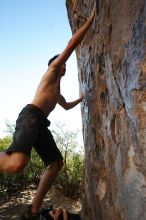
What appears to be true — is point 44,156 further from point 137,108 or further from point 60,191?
point 60,191

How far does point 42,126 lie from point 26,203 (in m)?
6.89

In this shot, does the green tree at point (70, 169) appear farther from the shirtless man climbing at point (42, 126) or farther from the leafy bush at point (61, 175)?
the shirtless man climbing at point (42, 126)

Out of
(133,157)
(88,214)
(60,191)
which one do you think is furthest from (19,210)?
(133,157)

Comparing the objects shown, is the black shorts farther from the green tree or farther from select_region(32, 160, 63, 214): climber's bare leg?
the green tree

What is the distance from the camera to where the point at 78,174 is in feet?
40.8

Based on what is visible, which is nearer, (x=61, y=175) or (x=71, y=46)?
(x=71, y=46)

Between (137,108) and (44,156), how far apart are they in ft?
7.62

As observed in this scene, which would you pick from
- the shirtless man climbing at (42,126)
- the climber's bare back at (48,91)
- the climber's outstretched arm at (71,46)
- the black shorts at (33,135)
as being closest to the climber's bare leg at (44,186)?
the shirtless man climbing at (42,126)

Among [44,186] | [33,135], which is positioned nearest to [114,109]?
[33,135]

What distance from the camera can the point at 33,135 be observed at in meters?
4.67

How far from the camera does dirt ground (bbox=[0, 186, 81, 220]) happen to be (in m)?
10.5

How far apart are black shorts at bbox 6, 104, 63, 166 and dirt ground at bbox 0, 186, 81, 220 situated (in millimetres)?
5535

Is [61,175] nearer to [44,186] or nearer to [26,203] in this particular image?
[26,203]

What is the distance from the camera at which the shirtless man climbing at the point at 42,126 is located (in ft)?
14.8
